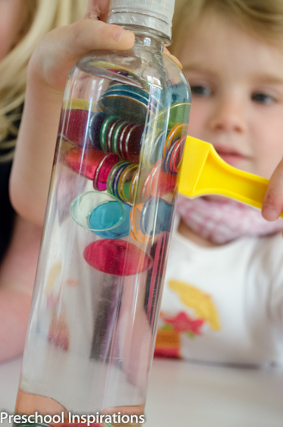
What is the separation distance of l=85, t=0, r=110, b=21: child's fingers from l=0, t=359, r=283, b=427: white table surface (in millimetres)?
350

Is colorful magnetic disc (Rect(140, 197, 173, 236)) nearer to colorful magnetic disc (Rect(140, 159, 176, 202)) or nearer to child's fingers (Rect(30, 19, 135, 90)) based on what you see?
colorful magnetic disc (Rect(140, 159, 176, 202))

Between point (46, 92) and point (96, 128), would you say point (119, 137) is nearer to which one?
point (96, 128)

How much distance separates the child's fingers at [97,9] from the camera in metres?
0.42

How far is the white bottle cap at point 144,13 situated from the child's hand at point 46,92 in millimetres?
14

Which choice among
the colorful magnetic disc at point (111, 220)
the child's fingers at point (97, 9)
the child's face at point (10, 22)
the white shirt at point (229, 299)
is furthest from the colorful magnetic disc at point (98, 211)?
the child's face at point (10, 22)

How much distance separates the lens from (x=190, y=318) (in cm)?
72

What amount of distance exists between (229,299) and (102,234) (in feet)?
1.55

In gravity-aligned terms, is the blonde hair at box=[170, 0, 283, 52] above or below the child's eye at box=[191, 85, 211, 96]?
above

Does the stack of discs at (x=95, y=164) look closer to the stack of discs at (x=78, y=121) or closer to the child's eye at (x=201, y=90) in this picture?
the stack of discs at (x=78, y=121)

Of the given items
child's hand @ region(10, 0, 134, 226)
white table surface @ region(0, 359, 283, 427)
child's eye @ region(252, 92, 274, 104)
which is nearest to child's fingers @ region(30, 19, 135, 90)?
child's hand @ region(10, 0, 134, 226)

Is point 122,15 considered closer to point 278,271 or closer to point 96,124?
point 96,124

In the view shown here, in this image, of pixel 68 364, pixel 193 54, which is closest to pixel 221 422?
pixel 68 364

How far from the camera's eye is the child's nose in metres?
0.68

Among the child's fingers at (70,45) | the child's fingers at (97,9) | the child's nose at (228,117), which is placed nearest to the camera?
the child's fingers at (70,45)
